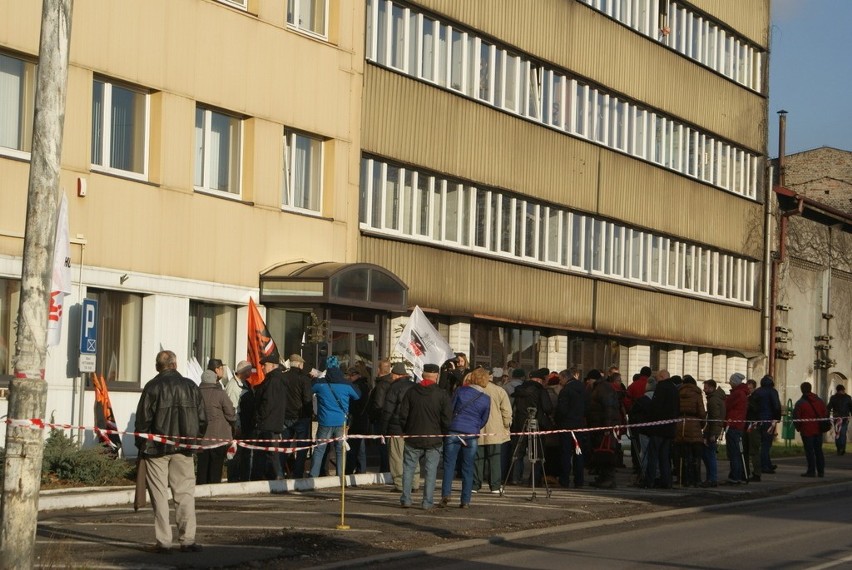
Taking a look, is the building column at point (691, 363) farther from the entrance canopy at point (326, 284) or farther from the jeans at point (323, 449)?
the jeans at point (323, 449)

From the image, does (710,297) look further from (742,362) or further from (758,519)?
(758,519)

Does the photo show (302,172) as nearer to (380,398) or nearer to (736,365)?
(380,398)

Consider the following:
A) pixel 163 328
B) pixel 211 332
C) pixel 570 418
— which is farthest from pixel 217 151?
pixel 570 418

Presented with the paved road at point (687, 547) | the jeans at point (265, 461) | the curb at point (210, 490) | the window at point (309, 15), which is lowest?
the paved road at point (687, 547)

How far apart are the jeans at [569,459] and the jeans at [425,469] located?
4.67 metres

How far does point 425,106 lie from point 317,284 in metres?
6.22

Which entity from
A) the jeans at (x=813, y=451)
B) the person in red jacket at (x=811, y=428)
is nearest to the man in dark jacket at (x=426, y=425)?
the person in red jacket at (x=811, y=428)

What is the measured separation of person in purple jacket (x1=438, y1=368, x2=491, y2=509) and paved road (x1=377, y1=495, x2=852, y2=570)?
6.72 feet

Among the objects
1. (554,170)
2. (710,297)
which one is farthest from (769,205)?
(554,170)

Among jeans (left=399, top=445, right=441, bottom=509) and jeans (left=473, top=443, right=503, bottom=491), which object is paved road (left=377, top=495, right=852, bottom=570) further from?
jeans (left=473, top=443, right=503, bottom=491)

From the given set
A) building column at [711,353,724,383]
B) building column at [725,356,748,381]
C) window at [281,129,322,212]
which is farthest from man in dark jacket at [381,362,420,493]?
building column at [725,356,748,381]

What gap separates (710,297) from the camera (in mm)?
44375

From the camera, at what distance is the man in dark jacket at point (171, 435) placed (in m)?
13.7

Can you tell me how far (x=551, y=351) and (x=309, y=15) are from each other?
39.8ft
